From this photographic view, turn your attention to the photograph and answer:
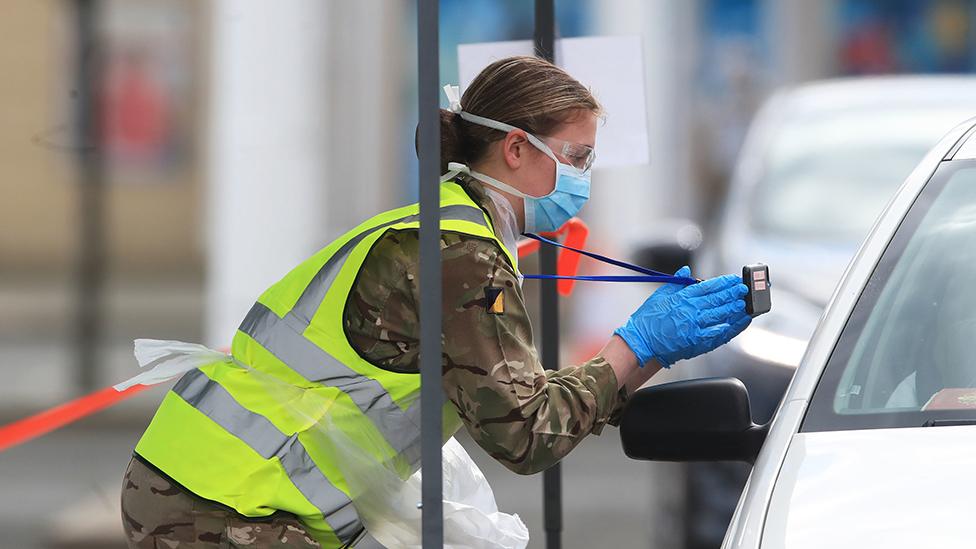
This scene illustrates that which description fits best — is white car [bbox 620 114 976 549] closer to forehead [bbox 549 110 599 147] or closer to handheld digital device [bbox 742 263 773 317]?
handheld digital device [bbox 742 263 773 317]

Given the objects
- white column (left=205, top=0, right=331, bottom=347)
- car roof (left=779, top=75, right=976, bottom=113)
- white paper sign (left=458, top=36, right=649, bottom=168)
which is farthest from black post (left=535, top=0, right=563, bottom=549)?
car roof (left=779, top=75, right=976, bottom=113)

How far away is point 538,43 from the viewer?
375 centimetres

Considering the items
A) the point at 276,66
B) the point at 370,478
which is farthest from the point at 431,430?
the point at 276,66

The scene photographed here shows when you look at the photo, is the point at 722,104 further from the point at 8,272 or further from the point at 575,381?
the point at 575,381

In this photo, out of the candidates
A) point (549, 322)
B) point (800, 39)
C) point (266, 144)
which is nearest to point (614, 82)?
point (549, 322)

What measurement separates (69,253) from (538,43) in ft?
55.4

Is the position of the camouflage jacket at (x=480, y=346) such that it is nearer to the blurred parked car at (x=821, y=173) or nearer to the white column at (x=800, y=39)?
the blurred parked car at (x=821, y=173)

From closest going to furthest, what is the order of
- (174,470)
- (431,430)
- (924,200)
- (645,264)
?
1. (431,430)
2. (174,470)
3. (924,200)
4. (645,264)

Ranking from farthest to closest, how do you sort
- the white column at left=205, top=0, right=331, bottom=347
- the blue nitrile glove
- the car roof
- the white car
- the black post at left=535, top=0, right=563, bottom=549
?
the white column at left=205, top=0, right=331, bottom=347
the car roof
the black post at left=535, top=0, right=563, bottom=549
the blue nitrile glove
the white car

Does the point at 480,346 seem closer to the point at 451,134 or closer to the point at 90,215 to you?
the point at 451,134

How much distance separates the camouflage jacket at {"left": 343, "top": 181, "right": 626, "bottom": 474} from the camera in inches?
108

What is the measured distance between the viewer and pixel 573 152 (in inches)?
119

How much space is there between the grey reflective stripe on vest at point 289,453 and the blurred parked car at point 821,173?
122 inches

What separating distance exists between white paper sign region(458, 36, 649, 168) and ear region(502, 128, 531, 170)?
0.55 metres
